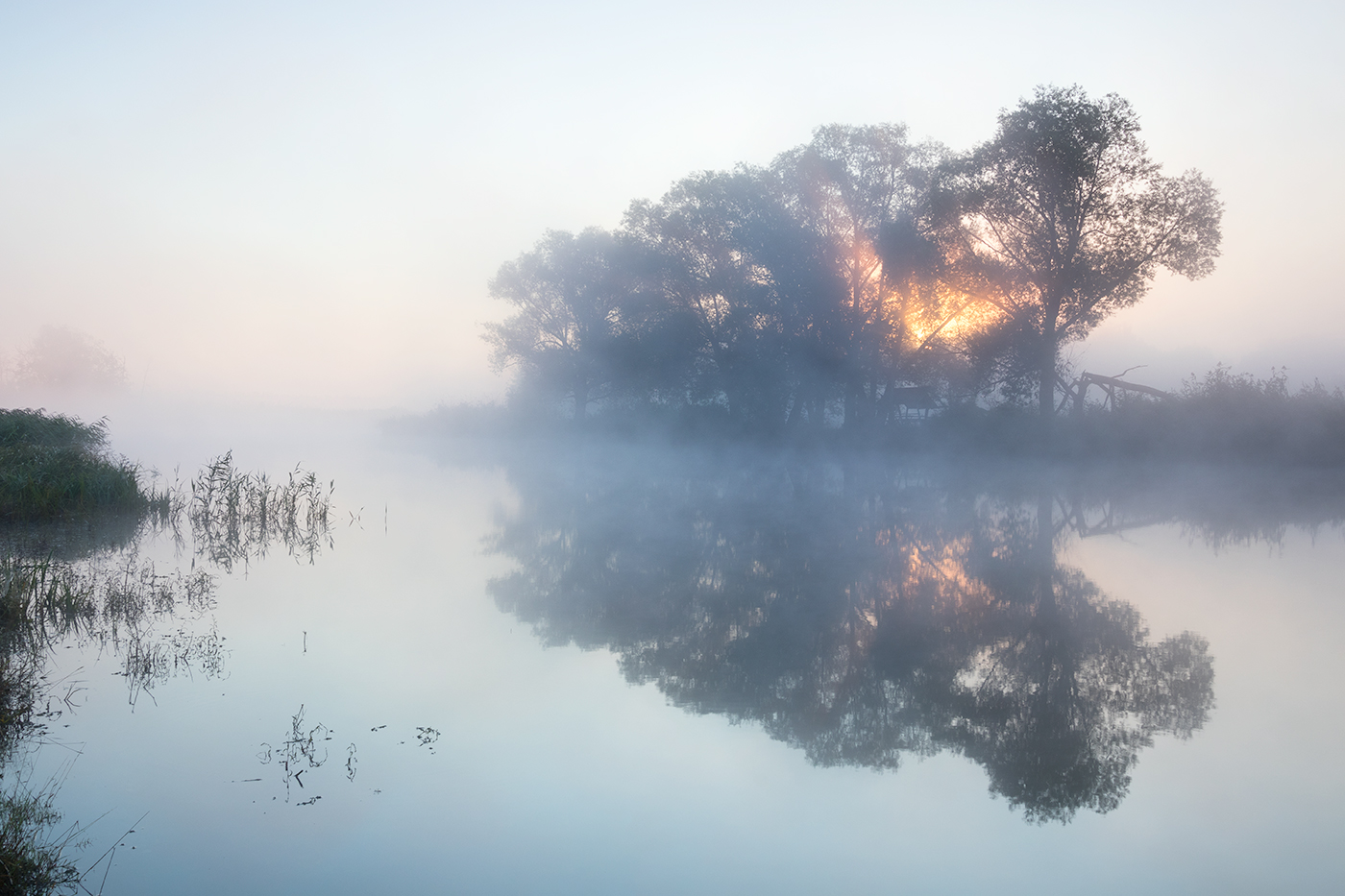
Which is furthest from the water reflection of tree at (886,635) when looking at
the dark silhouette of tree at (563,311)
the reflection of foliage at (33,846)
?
the dark silhouette of tree at (563,311)

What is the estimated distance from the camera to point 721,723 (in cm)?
546

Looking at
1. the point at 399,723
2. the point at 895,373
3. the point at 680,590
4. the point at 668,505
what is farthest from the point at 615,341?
the point at 399,723

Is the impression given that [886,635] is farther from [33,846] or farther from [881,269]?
[881,269]

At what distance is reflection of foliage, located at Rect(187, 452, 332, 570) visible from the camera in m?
11.9

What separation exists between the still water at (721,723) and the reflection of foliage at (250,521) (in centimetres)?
44

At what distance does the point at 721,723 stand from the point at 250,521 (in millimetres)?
12109

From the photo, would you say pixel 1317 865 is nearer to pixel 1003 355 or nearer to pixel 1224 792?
pixel 1224 792

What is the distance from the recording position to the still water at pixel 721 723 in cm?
376

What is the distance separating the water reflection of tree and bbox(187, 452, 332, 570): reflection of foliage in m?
3.45

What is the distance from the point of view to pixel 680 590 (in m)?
9.48

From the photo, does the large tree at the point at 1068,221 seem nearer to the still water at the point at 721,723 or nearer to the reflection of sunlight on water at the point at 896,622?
the reflection of sunlight on water at the point at 896,622

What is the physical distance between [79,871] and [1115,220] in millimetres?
28365

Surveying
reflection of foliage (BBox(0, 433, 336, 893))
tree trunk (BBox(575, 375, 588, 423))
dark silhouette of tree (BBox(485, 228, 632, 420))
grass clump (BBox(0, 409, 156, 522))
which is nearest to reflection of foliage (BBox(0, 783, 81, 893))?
reflection of foliage (BBox(0, 433, 336, 893))

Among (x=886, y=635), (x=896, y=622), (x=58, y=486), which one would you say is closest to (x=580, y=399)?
(x=58, y=486)
